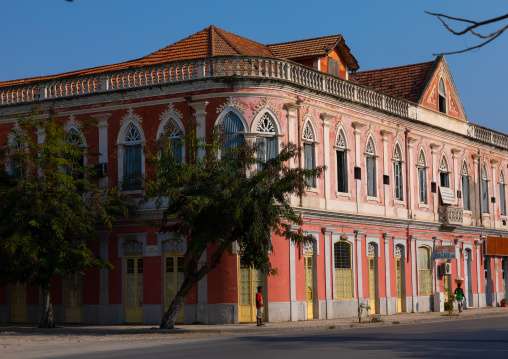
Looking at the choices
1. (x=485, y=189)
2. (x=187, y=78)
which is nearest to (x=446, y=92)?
(x=485, y=189)

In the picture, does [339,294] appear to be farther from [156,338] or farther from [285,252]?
[156,338]

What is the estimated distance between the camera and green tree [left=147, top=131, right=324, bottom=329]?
24078mm

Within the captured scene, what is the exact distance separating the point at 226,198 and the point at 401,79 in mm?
21191

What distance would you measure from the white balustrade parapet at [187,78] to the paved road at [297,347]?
10561mm

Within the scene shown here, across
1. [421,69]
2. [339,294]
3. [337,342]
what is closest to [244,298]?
[339,294]

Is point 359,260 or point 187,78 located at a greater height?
point 187,78

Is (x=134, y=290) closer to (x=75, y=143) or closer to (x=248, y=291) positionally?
(x=248, y=291)

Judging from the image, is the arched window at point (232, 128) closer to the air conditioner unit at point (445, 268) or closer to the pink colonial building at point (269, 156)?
the pink colonial building at point (269, 156)

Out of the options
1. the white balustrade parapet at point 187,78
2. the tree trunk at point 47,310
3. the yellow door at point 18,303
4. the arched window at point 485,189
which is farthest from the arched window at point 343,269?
the arched window at point 485,189

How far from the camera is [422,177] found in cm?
3953

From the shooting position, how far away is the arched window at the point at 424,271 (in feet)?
126

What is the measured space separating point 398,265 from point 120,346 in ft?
65.0

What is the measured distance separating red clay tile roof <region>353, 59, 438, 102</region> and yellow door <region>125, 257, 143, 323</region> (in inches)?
658

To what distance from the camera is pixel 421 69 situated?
42.4 m
